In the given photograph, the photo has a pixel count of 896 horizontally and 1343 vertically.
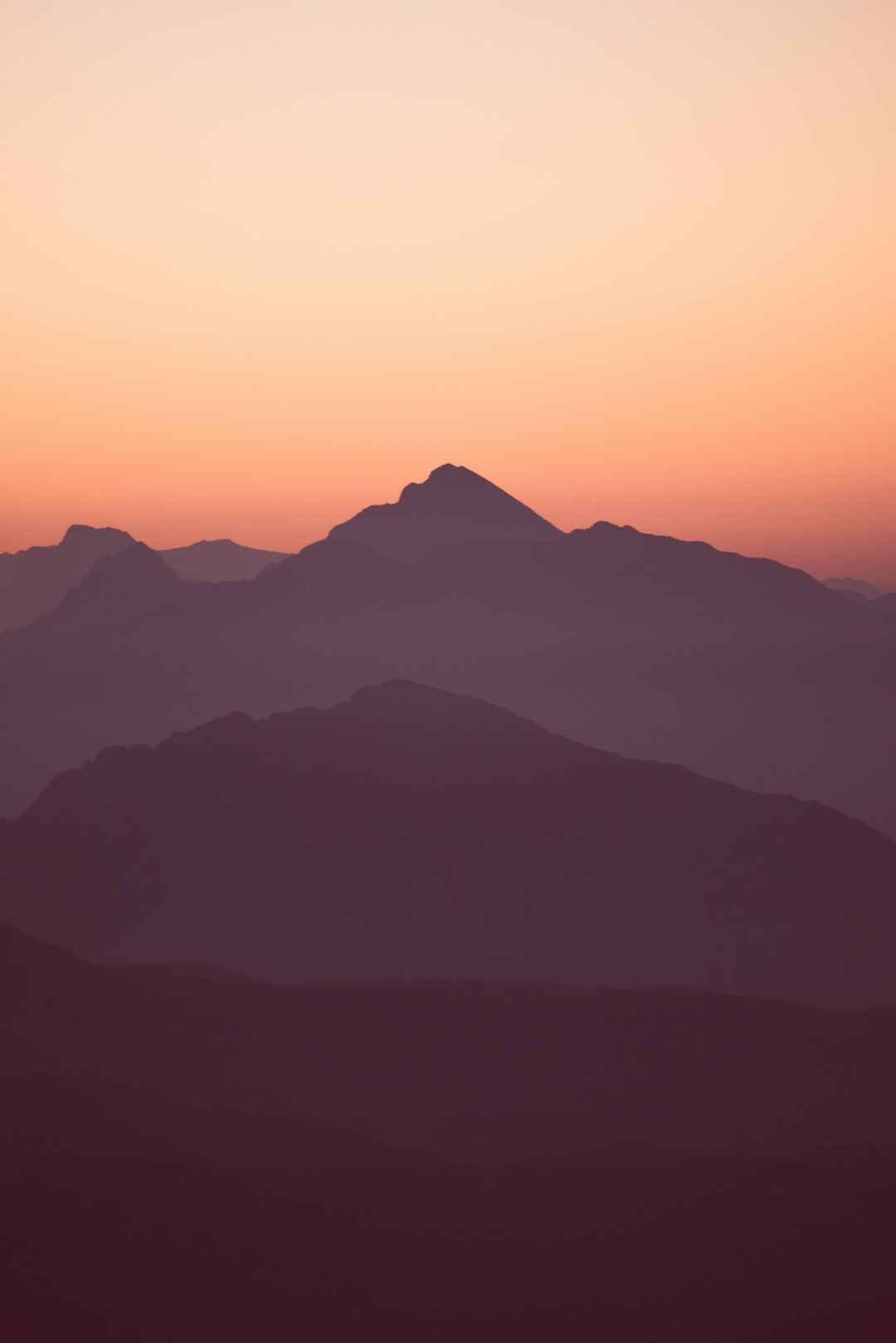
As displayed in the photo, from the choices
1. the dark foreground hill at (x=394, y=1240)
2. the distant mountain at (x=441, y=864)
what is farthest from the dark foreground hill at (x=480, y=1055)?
the distant mountain at (x=441, y=864)

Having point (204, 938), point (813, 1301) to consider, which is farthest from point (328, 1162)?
point (204, 938)

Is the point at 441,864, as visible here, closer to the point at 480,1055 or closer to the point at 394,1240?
the point at 480,1055

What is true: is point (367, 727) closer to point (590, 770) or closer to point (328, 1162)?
point (590, 770)

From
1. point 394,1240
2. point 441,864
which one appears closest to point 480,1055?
point 394,1240

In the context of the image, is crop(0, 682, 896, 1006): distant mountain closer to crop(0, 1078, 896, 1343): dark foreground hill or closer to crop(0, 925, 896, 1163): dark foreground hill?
crop(0, 925, 896, 1163): dark foreground hill

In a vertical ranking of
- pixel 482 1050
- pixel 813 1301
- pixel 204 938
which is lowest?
pixel 204 938

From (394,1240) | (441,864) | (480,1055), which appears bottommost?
(441,864)
